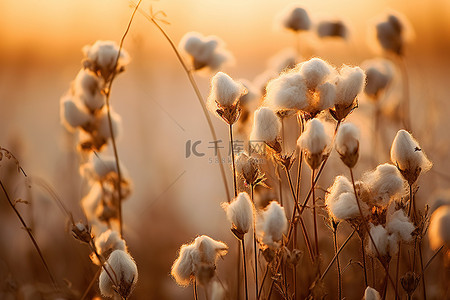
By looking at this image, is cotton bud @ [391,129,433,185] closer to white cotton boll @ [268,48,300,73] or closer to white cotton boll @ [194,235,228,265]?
white cotton boll @ [194,235,228,265]

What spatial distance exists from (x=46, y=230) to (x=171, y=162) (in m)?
0.63

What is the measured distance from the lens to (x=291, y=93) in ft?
2.97

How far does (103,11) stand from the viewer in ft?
8.57

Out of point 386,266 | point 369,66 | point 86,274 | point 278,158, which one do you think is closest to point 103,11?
point 369,66

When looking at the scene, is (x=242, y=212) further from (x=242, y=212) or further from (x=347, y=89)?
(x=347, y=89)

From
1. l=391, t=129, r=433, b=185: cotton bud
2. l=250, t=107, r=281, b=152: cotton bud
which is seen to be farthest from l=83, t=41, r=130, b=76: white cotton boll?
l=391, t=129, r=433, b=185: cotton bud

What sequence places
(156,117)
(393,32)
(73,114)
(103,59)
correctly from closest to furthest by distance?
1. (103,59)
2. (73,114)
3. (393,32)
4. (156,117)

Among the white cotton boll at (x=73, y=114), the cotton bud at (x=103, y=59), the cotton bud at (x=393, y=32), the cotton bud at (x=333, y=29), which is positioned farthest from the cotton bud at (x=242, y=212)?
the cotton bud at (x=333, y=29)

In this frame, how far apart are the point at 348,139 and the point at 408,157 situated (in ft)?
0.41

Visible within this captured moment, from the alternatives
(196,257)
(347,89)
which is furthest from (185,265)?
(347,89)

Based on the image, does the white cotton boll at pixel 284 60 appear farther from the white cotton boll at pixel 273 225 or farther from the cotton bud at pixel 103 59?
the white cotton boll at pixel 273 225

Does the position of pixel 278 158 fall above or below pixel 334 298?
above

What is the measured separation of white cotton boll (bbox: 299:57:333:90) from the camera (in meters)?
0.90

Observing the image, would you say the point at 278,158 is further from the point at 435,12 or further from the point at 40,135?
the point at 40,135
